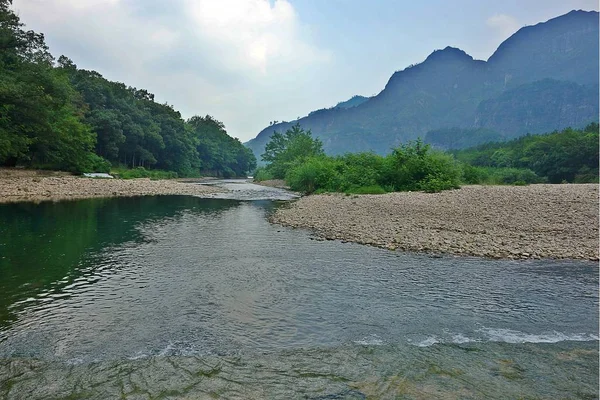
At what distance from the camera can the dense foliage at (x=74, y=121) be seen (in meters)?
37.2

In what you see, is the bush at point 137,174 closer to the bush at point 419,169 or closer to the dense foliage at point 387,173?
the dense foliage at point 387,173

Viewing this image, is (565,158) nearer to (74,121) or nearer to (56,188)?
(56,188)

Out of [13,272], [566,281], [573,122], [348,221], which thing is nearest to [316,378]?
[566,281]

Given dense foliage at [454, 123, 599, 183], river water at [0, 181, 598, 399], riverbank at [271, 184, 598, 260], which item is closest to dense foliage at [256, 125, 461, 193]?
riverbank at [271, 184, 598, 260]

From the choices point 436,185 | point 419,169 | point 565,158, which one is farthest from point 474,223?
point 565,158

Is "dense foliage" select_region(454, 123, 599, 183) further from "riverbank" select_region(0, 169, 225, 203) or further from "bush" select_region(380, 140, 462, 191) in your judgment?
"riverbank" select_region(0, 169, 225, 203)

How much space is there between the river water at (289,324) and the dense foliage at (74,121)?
3092 centimetres

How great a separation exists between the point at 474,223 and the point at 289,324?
13.3 meters

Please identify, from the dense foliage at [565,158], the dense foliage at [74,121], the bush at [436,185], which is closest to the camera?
the bush at [436,185]

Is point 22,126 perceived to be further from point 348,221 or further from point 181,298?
point 181,298

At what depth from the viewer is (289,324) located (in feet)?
25.0

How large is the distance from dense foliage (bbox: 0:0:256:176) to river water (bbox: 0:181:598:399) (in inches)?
A: 1217

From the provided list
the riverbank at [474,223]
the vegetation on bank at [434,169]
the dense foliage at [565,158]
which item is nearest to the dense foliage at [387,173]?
the vegetation on bank at [434,169]

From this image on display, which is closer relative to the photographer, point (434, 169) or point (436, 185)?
point (436, 185)
